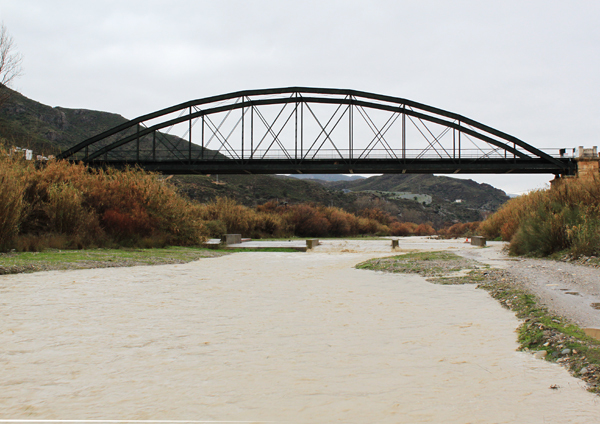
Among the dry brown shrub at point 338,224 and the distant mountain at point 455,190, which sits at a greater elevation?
the distant mountain at point 455,190

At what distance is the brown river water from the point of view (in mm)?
2811

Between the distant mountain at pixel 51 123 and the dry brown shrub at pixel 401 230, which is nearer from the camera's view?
the dry brown shrub at pixel 401 230

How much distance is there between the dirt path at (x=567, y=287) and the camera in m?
5.16

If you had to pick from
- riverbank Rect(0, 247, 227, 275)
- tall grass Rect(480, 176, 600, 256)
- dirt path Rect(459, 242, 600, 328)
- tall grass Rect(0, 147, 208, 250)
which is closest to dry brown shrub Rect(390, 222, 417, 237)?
tall grass Rect(0, 147, 208, 250)

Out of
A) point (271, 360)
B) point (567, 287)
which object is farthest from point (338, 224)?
point (271, 360)

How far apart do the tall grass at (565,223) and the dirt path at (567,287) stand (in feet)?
3.08

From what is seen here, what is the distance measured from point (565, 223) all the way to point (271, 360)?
1050 centimetres

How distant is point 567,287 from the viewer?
6.99 m

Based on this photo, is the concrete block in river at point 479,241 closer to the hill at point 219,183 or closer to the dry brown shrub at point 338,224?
the dry brown shrub at point 338,224

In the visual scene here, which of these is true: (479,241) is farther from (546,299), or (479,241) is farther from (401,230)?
(401,230)

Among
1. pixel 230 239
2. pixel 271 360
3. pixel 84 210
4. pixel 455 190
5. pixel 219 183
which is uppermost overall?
pixel 455 190

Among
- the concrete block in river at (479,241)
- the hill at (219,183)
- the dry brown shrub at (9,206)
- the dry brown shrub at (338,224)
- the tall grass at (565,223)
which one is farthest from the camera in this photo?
the hill at (219,183)

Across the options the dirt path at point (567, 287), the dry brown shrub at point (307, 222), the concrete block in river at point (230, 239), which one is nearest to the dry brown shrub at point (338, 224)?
the dry brown shrub at point (307, 222)

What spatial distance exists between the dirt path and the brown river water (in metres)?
0.67
